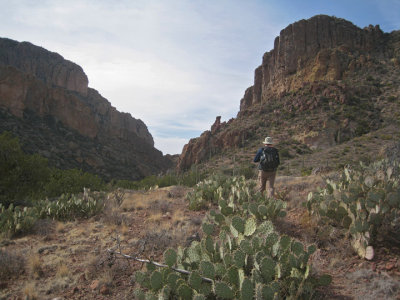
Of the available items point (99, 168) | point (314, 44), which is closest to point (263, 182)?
point (99, 168)

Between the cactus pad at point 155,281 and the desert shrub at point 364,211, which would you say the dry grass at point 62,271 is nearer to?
the cactus pad at point 155,281

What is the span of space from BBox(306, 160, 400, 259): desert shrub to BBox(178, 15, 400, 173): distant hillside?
17594 mm

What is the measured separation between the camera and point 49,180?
1298cm

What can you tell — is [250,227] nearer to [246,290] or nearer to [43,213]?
[246,290]

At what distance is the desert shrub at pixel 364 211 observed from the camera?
12.1 ft

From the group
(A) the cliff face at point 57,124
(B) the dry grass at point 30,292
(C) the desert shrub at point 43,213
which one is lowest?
(B) the dry grass at point 30,292

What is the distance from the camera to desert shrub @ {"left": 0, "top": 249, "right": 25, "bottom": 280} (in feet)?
13.0

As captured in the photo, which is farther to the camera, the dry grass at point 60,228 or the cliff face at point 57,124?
the cliff face at point 57,124

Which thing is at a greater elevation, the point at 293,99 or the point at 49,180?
the point at 293,99

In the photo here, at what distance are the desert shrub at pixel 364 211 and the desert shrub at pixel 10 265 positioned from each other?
4965 mm

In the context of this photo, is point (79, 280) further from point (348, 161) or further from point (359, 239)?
point (348, 161)

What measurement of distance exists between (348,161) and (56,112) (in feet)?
202

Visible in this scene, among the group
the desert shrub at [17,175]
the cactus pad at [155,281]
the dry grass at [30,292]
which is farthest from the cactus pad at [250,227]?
the desert shrub at [17,175]

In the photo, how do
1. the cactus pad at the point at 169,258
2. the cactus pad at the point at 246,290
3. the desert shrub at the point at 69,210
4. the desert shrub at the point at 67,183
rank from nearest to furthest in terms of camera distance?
1. the cactus pad at the point at 246,290
2. the cactus pad at the point at 169,258
3. the desert shrub at the point at 69,210
4. the desert shrub at the point at 67,183
